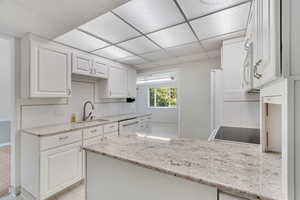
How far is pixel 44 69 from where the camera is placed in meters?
2.05

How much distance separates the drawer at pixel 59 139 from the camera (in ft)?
5.91

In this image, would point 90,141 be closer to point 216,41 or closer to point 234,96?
point 234,96

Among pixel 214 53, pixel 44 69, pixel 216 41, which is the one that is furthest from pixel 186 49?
pixel 44 69

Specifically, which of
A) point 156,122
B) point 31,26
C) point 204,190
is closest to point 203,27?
point 204,190

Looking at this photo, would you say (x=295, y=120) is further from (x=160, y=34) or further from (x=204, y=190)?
(x=160, y=34)

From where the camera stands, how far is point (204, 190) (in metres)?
0.73

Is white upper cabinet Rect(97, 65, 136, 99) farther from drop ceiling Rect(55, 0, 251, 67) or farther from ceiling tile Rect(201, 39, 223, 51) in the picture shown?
ceiling tile Rect(201, 39, 223, 51)

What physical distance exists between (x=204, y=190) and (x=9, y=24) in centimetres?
249

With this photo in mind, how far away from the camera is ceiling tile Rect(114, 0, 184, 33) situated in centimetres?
151

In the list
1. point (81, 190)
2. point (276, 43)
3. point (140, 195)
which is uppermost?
point (276, 43)

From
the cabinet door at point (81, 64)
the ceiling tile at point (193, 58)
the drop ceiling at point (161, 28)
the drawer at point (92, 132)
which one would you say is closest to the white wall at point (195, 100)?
the ceiling tile at point (193, 58)

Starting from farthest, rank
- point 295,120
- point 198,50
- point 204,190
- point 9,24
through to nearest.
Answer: point 198,50
point 9,24
point 204,190
point 295,120

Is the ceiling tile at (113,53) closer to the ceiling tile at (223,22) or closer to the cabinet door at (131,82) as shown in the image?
the cabinet door at (131,82)

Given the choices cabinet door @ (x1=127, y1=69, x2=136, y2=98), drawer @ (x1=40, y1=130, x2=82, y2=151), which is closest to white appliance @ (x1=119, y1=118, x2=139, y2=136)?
cabinet door @ (x1=127, y1=69, x2=136, y2=98)
